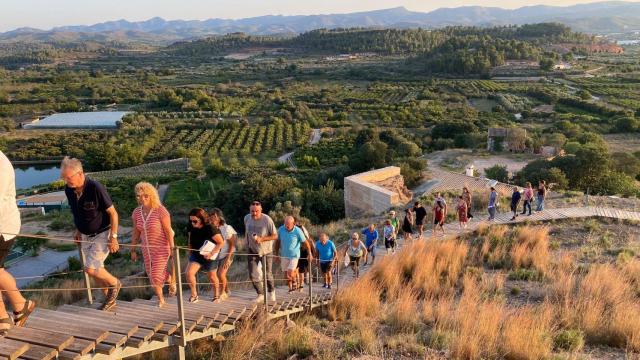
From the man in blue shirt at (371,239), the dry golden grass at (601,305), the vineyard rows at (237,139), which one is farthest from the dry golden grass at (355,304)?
the vineyard rows at (237,139)

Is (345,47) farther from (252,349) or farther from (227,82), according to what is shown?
(252,349)

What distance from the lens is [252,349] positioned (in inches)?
194

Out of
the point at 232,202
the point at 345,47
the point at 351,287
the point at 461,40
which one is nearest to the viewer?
the point at 351,287

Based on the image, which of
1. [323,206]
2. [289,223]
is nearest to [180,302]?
[289,223]

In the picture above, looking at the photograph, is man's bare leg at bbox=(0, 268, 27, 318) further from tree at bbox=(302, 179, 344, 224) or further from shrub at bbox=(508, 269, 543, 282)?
tree at bbox=(302, 179, 344, 224)

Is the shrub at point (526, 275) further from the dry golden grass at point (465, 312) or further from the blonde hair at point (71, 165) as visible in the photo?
the blonde hair at point (71, 165)

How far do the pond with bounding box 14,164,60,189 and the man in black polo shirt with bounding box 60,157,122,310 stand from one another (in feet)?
129

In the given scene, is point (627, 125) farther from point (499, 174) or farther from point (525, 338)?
point (525, 338)

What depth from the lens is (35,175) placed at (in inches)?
1674

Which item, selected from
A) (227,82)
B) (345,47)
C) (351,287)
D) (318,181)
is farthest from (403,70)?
(351,287)

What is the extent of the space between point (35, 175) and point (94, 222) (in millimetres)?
43350

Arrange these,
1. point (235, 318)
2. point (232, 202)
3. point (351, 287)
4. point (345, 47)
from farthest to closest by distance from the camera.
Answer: point (345, 47) < point (232, 202) < point (351, 287) < point (235, 318)

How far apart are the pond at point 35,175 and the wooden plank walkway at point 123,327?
130 ft

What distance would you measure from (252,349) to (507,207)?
35.6 feet
